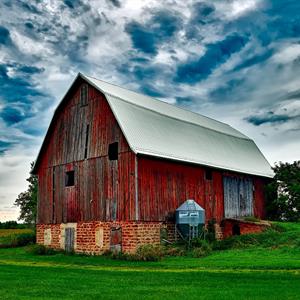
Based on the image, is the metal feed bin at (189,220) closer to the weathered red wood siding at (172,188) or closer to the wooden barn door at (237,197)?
the weathered red wood siding at (172,188)

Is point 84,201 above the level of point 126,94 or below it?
below

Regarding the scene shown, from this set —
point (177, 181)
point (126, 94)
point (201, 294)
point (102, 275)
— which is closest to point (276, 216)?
point (177, 181)

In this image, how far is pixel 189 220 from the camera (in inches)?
987

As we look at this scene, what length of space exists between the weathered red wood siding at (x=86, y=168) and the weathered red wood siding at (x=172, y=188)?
776mm

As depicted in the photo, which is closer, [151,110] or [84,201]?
[84,201]

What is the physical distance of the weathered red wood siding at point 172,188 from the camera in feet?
79.5

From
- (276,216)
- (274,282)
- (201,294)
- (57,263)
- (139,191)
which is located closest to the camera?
(201,294)

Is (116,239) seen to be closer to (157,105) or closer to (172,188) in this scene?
(172,188)

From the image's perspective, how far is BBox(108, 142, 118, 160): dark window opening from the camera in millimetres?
25062

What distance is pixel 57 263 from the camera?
2153cm

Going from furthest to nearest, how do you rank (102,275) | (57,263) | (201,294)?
1. (57,263)
2. (102,275)
3. (201,294)

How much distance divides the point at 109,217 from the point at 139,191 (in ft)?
7.37

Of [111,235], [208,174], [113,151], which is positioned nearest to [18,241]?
[111,235]

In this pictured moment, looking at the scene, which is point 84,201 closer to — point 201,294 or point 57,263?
point 57,263
